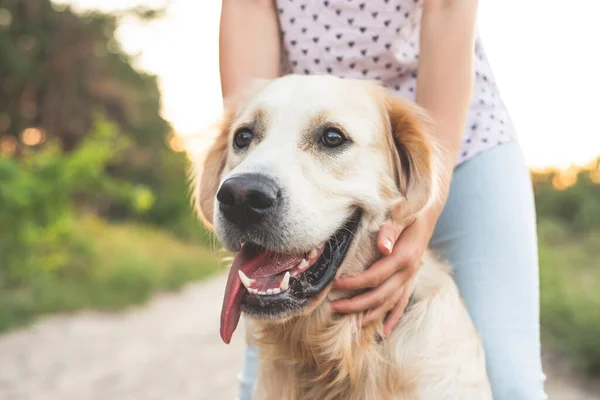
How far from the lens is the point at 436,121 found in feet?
6.69

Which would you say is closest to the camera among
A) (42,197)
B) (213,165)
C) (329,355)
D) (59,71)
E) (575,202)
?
(329,355)

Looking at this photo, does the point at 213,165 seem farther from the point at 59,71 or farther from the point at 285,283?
the point at 59,71

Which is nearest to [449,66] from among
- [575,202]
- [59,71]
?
A: [575,202]

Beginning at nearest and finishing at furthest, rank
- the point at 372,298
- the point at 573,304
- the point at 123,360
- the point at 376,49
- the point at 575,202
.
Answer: the point at 372,298, the point at 376,49, the point at 573,304, the point at 123,360, the point at 575,202

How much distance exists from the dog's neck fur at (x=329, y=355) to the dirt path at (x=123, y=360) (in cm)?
339

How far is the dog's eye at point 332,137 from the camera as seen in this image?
2039 mm

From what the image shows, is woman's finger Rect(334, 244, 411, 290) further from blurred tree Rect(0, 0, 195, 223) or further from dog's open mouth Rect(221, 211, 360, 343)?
blurred tree Rect(0, 0, 195, 223)

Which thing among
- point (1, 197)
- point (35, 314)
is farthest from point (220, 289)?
point (1, 197)

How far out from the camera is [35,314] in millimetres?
7328

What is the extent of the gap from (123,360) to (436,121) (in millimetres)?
5215

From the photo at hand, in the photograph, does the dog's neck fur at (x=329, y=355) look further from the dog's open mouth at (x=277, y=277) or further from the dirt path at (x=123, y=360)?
the dirt path at (x=123, y=360)

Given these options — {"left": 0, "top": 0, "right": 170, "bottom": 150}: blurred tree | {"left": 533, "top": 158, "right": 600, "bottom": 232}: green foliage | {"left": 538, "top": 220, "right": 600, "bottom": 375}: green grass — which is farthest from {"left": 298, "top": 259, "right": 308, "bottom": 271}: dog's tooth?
{"left": 0, "top": 0, "right": 170, "bottom": 150}: blurred tree

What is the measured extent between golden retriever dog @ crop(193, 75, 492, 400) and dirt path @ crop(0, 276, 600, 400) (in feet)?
11.6

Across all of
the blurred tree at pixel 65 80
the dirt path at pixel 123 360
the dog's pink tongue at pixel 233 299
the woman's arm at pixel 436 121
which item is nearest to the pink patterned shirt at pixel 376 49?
the woman's arm at pixel 436 121
